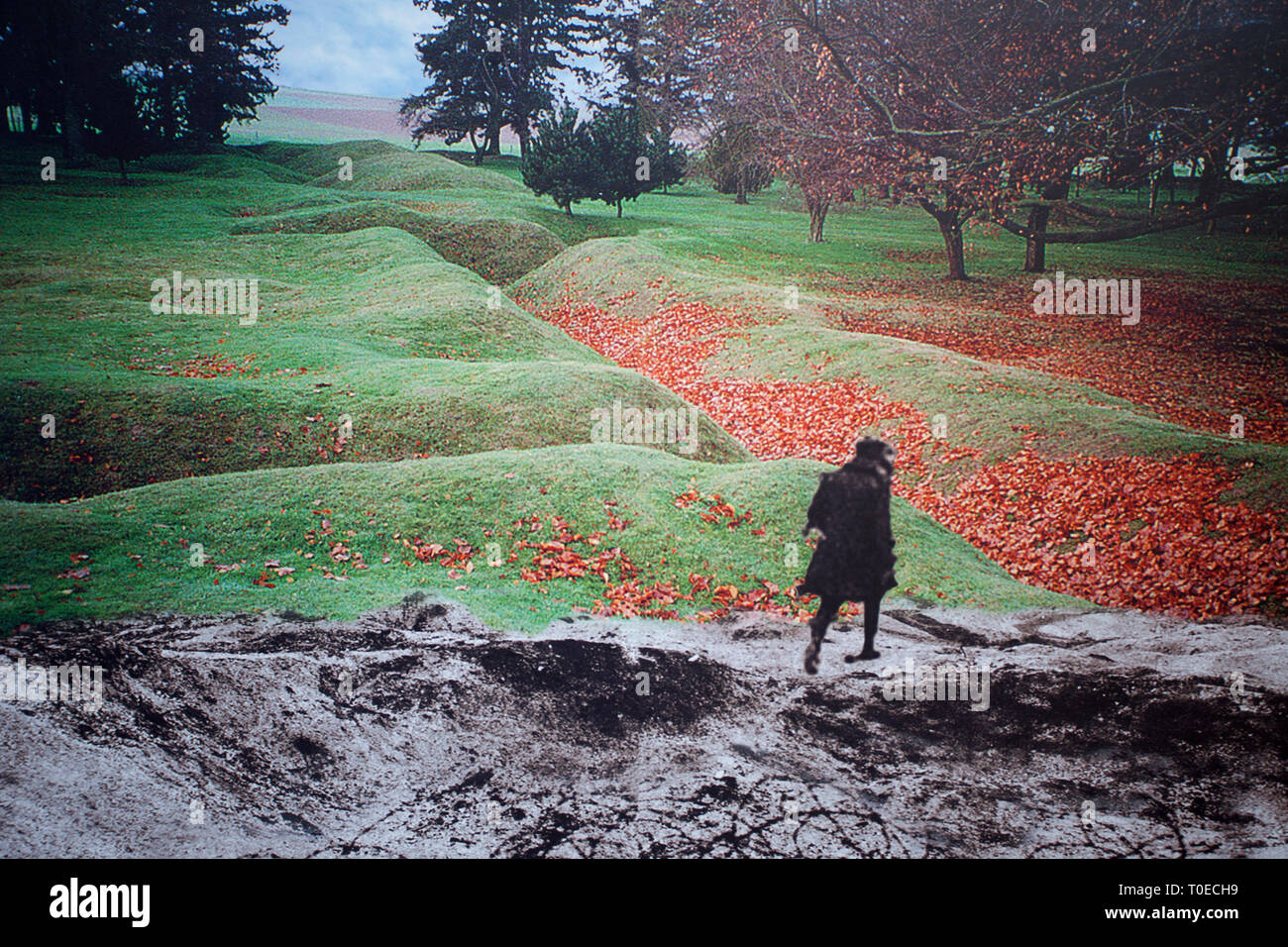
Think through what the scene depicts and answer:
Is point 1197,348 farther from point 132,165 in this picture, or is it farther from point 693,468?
point 132,165

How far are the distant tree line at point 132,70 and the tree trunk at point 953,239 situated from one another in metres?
32.2

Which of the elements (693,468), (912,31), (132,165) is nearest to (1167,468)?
(693,468)

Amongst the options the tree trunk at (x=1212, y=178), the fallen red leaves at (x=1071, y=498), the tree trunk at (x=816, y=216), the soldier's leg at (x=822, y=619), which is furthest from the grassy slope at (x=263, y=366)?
the tree trunk at (x=816, y=216)

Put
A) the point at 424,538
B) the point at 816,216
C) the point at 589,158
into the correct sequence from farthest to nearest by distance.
→ 1. the point at 589,158
2. the point at 816,216
3. the point at 424,538

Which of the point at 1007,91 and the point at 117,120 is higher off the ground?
the point at 117,120

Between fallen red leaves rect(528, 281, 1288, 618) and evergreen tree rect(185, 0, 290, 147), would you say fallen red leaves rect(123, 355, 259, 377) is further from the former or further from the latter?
evergreen tree rect(185, 0, 290, 147)

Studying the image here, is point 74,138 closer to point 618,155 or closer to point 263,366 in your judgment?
point 618,155

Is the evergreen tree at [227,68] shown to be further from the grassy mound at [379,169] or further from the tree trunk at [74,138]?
the tree trunk at [74,138]

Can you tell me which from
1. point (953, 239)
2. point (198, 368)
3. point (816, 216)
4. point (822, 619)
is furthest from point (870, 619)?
point (816, 216)

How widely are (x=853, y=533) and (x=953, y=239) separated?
99.7 feet

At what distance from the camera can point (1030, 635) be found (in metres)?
7.91

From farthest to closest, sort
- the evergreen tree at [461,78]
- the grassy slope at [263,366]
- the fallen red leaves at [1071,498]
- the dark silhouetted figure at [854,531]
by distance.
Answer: the evergreen tree at [461,78]
the grassy slope at [263,366]
the fallen red leaves at [1071,498]
the dark silhouetted figure at [854,531]

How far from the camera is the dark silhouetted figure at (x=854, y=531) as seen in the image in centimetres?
414

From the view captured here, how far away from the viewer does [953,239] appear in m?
30.5
